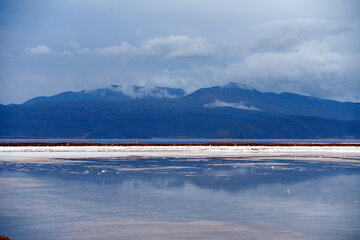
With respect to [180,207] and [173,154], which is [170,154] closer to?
[173,154]

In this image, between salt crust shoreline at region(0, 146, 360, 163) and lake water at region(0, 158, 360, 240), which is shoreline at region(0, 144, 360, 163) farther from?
lake water at region(0, 158, 360, 240)

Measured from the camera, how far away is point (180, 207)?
707 inches

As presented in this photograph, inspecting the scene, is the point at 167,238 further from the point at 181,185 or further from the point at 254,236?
the point at 181,185

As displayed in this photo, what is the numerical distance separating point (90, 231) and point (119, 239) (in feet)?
4.15

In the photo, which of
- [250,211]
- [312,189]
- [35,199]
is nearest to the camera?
[250,211]

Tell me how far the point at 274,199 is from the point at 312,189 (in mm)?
3831

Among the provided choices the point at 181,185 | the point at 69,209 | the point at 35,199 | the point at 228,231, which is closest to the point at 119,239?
the point at 228,231

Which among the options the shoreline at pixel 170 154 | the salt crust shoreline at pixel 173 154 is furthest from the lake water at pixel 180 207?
the salt crust shoreline at pixel 173 154

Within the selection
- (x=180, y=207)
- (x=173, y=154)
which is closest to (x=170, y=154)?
(x=173, y=154)

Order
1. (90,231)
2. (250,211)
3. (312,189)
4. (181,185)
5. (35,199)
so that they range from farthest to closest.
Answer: (181,185), (312,189), (35,199), (250,211), (90,231)

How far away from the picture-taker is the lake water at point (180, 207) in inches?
546

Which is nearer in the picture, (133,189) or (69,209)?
(69,209)

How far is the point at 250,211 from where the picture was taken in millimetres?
17109

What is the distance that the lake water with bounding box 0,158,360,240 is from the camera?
13.9 m
